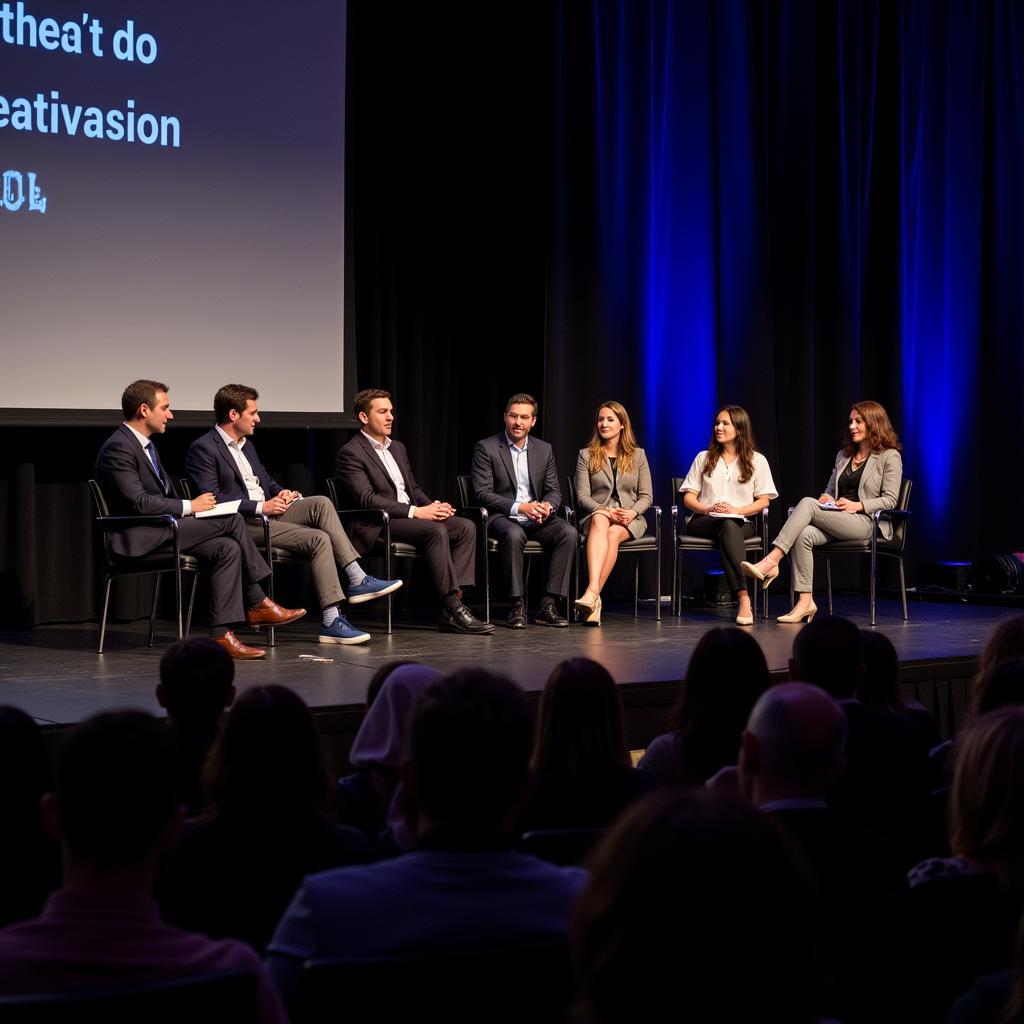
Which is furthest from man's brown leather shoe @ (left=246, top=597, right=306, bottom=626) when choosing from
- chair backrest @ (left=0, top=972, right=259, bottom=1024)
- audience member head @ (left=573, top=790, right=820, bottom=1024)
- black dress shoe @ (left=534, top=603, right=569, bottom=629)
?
audience member head @ (left=573, top=790, right=820, bottom=1024)

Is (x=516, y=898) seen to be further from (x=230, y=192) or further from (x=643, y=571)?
(x=643, y=571)

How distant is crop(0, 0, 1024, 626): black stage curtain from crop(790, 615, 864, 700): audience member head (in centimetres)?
421

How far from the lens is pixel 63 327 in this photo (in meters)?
5.93

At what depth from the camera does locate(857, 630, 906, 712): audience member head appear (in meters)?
2.97

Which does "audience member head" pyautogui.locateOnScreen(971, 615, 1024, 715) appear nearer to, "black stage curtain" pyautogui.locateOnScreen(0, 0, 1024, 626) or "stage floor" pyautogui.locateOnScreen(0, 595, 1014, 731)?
"stage floor" pyautogui.locateOnScreen(0, 595, 1014, 731)

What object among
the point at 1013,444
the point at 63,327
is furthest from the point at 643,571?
the point at 63,327

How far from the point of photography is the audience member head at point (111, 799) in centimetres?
123

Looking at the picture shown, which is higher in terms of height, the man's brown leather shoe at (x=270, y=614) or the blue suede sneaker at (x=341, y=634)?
the man's brown leather shoe at (x=270, y=614)

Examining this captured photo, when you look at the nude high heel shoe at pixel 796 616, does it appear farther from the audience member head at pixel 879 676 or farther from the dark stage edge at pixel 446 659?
the audience member head at pixel 879 676

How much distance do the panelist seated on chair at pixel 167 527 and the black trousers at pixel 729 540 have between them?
2285 millimetres

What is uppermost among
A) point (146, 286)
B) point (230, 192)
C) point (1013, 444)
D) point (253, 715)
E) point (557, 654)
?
point (230, 192)

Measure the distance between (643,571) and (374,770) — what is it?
557 centimetres

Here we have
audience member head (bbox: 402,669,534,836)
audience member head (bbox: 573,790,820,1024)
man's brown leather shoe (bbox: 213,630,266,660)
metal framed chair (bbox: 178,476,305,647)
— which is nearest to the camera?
audience member head (bbox: 573,790,820,1024)

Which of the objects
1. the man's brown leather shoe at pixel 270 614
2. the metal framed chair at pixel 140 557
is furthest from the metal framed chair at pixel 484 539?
the metal framed chair at pixel 140 557
